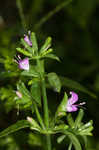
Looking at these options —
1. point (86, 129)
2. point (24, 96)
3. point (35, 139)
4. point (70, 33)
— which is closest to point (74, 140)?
point (86, 129)

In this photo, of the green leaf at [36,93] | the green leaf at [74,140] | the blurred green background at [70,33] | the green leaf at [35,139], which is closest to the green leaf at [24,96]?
the green leaf at [36,93]

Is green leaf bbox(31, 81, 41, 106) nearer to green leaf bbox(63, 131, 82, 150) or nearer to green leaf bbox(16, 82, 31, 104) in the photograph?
green leaf bbox(16, 82, 31, 104)

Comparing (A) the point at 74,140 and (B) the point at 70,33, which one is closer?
(A) the point at 74,140

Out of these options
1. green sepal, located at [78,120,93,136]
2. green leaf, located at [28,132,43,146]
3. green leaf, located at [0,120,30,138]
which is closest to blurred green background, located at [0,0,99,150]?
green leaf, located at [28,132,43,146]

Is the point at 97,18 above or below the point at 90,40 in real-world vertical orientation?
above

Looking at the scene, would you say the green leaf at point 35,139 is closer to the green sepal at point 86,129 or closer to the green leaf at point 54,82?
the green sepal at point 86,129

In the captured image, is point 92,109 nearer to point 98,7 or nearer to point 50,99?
point 50,99

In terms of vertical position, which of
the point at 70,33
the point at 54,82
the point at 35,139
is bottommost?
the point at 35,139

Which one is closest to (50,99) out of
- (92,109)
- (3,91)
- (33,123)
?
(92,109)

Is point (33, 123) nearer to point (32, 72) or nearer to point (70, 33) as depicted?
point (32, 72)

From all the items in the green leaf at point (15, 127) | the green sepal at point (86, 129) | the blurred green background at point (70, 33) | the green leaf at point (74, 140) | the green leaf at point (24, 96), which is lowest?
the green leaf at point (74, 140)

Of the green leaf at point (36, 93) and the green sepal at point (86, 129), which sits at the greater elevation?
the green leaf at point (36, 93)
